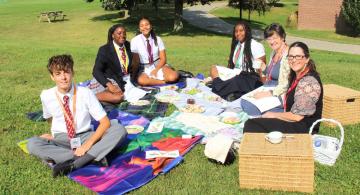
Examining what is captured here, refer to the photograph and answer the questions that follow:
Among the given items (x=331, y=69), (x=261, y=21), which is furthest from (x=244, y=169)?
(x=261, y=21)

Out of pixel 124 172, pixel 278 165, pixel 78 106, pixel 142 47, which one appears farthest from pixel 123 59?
pixel 278 165

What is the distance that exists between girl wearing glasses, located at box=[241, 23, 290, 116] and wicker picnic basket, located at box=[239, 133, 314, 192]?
6.65ft

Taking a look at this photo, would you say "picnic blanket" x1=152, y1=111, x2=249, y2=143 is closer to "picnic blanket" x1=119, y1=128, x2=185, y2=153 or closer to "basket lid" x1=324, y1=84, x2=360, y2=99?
"picnic blanket" x1=119, y1=128, x2=185, y2=153

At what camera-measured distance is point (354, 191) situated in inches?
189

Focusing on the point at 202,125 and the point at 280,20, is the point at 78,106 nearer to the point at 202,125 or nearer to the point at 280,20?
the point at 202,125

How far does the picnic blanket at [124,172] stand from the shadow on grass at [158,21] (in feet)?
72.8

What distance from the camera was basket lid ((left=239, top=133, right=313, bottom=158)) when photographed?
458 cm

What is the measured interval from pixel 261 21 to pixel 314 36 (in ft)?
37.7

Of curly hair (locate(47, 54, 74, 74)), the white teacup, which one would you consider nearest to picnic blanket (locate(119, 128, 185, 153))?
curly hair (locate(47, 54, 74, 74))

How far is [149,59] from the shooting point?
32.1ft

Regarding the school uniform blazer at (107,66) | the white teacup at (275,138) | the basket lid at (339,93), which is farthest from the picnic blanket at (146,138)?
the basket lid at (339,93)

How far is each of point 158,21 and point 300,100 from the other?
29.9 m

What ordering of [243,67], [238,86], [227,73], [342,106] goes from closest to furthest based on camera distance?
[342,106] < [238,86] < [243,67] < [227,73]

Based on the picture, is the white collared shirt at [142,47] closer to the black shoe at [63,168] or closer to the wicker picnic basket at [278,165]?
the black shoe at [63,168]
